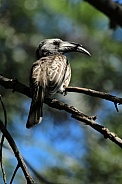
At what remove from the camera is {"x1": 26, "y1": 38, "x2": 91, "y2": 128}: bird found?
2740 millimetres

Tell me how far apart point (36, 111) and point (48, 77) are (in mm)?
461

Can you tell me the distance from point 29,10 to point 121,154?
1.82 meters

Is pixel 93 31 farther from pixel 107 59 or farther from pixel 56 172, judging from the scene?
pixel 56 172

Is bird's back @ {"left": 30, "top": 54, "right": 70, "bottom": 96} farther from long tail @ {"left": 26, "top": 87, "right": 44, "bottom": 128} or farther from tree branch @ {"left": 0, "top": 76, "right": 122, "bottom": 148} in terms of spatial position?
tree branch @ {"left": 0, "top": 76, "right": 122, "bottom": 148}

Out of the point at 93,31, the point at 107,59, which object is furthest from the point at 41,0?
the point at 107,59

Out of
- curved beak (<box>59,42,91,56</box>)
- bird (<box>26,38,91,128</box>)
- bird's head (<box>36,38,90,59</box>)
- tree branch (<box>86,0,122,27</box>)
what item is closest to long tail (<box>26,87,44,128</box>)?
bird (<box>26,38,91,128</box>)

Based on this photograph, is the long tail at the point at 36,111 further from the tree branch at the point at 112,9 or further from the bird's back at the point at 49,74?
the tree branch at the point at 112,9

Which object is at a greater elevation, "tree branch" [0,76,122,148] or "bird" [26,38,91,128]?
"bird" [26,38,91,128]

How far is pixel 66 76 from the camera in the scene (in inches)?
129

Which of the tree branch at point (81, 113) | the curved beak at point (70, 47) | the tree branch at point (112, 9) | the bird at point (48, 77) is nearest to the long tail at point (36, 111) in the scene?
the bird at point (48, 77)

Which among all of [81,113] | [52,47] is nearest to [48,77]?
[52,47]

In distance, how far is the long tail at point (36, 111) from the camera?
261 cm

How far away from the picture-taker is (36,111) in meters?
2.71

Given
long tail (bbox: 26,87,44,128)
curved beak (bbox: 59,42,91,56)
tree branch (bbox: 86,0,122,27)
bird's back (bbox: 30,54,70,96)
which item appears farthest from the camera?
tree branch (bbox: 86,0,122,27)
